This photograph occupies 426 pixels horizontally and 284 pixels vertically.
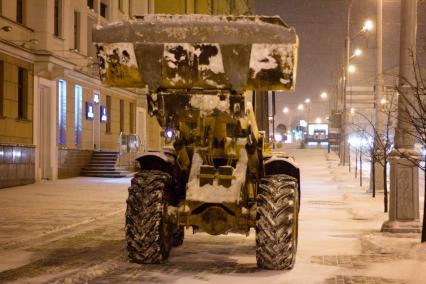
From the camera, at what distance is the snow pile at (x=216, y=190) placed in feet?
31.7

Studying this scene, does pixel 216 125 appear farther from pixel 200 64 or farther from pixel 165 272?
pixel 165 272

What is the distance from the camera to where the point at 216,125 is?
32.3ft

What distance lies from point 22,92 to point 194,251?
19.8 meters

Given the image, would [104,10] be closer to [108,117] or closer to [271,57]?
[108,117]

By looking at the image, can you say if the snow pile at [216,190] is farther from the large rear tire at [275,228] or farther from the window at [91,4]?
the window at [91,4]

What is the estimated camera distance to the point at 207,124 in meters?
9.80

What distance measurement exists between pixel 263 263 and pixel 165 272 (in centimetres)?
130

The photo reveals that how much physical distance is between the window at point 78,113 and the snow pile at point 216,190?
2753 cm

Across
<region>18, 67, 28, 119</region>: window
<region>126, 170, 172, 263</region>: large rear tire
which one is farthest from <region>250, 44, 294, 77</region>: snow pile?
<region>18, 67, 28, 119</region>: window

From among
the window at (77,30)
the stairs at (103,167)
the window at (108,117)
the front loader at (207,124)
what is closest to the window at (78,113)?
the stairs at (103,167)

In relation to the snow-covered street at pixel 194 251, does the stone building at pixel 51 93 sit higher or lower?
higher

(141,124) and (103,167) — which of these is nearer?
(103,167)

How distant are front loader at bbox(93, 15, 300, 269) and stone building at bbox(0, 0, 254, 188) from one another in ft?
58.2

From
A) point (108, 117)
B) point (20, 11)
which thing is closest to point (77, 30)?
point (20, 11)
